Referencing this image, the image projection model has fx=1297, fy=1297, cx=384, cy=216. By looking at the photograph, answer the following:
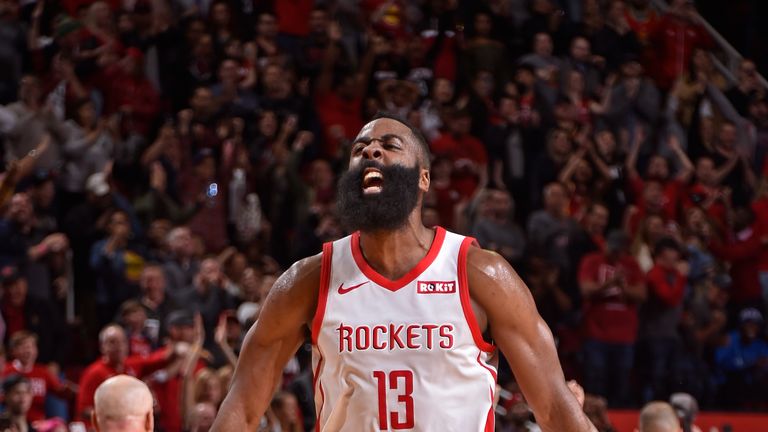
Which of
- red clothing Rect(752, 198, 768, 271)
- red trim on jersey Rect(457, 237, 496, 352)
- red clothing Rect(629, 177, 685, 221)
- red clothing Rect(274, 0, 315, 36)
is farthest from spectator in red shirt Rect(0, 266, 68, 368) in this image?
red clothing Rect(752, 198, 768, 271)

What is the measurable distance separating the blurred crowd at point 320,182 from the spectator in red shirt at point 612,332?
0.06ft

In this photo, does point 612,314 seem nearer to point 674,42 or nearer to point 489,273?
point 674,42

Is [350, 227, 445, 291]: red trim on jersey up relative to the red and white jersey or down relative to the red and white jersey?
up

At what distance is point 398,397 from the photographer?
393cm

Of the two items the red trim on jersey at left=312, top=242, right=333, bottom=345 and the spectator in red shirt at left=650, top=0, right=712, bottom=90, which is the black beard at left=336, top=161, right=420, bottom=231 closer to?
the red trim on jersey at left=312, top=242, right=333, bottom=345

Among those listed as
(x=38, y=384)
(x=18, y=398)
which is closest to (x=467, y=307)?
(x=18, y=398)

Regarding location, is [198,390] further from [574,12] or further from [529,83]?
[574,12]

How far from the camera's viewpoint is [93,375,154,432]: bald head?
4543mm

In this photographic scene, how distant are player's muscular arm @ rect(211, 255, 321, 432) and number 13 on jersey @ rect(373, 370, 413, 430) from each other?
366mm

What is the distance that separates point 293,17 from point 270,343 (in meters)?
9.49

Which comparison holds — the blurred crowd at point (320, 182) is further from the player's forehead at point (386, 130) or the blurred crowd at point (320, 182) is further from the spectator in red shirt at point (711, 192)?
the player's forehead at point (386, 130)

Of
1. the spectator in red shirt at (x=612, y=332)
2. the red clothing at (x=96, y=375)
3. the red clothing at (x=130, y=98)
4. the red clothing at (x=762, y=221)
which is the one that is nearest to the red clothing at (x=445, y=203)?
the spectator in red shirt at (x=612, y=332)

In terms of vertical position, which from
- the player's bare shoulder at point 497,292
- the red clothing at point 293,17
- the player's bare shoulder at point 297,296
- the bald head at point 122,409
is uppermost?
the player's bare shoulder at point 497,292

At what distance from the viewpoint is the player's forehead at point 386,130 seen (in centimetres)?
411
